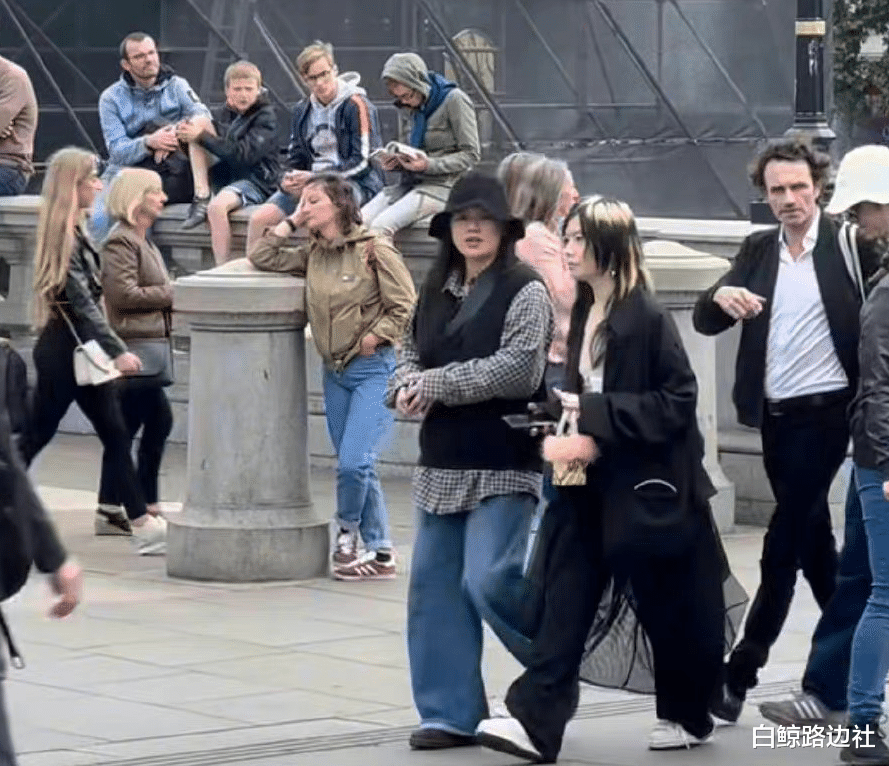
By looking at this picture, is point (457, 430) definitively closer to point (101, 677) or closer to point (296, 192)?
point (101, 677)

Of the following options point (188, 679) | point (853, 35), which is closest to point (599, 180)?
point (853, 35)

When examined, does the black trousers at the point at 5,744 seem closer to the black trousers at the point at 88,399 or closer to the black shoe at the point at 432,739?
the black shoe at the point at 432,739

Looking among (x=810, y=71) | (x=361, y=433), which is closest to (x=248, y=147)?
(x=361, y=433)

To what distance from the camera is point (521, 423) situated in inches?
317

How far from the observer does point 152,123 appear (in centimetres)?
1633

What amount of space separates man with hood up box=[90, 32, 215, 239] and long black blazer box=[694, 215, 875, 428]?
7.64 metres

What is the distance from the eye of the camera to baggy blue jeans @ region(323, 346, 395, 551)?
1129cm

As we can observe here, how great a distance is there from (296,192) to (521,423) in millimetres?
→ 6111

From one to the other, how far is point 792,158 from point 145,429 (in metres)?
4.83

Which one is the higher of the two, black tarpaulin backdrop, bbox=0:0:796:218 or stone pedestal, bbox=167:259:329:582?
black tarpaulin backdrop, bbox=0:0:796:218

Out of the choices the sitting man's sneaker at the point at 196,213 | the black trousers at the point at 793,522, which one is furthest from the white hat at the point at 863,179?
the sitting man's sneaker at the point at 196,213

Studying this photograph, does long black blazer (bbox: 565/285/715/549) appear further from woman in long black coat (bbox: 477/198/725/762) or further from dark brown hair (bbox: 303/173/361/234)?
dark brown hair (bbox: 303/173/361/234)

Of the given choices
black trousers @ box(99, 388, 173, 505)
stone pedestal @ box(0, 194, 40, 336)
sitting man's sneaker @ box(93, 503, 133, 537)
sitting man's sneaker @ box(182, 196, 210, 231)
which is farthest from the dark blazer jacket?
sitting man's sneaker @ box(93, 503, 133, 537)

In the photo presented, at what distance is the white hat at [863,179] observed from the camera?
8273 mm
